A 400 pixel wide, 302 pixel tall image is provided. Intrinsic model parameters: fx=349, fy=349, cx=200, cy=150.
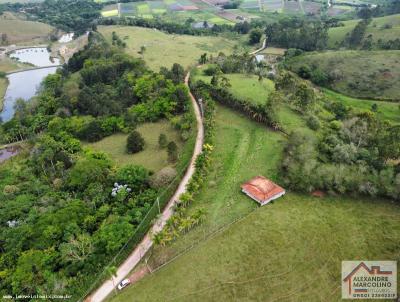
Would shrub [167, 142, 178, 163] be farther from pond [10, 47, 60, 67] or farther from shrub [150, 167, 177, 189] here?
pond [10, 47, 60, 67]

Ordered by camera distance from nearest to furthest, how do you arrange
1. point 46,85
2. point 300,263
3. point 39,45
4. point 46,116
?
point 300,263 → point 46,116 → point 46,85 → point 39,45

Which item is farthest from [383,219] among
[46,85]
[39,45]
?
[39,45]

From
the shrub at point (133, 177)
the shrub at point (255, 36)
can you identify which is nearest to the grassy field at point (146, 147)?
the shrub at point (133, 177)

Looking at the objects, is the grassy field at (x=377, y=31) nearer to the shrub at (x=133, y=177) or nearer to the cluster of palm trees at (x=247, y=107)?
the cluster of palm trees at (x=247, y=107)

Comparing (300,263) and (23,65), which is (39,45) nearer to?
(23,65)

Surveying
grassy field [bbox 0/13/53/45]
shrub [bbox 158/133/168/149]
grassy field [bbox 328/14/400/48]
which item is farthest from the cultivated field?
shrub [bbox 158/133/168/149]

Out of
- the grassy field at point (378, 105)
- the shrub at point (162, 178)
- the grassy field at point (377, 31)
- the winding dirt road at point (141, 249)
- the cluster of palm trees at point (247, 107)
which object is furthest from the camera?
the grassy field at point (377, 31)

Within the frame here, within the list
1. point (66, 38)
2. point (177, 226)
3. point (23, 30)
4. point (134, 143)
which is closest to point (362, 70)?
point (134, 143)

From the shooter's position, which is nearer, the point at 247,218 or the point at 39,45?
the point at 247,218
